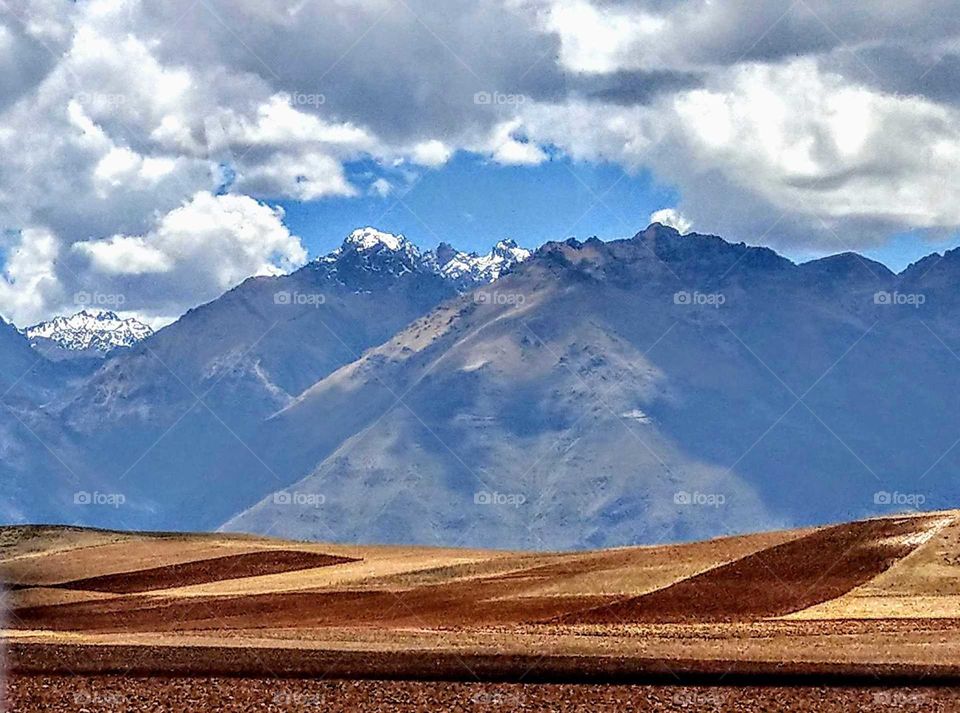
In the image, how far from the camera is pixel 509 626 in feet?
175

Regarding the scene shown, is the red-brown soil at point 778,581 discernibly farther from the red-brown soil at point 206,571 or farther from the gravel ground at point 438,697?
the red-brown soil at point 206,571

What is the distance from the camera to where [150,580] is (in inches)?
3292

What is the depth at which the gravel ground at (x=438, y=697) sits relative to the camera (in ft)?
111

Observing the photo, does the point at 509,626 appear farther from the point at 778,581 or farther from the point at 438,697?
the point at 438,697

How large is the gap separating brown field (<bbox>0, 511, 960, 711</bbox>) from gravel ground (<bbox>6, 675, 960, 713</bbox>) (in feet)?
0.31

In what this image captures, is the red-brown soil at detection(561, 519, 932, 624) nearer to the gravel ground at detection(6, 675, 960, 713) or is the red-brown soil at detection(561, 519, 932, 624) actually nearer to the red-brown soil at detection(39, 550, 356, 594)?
the gravel ground at detection(6, 675, 960, 713)

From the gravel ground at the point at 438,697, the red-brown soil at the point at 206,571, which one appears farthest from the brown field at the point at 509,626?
the red-brown soil at the point at 206,571

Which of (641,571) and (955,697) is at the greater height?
(641,571)

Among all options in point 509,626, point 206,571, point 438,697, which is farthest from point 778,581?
point 206,571

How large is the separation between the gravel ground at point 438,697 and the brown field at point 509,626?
3.7 inches

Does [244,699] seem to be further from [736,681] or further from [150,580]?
[150,580]

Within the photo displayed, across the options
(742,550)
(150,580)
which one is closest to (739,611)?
(742,550)

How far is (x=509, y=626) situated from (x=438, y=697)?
18513 millimetres

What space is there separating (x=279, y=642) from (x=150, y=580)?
129ft
